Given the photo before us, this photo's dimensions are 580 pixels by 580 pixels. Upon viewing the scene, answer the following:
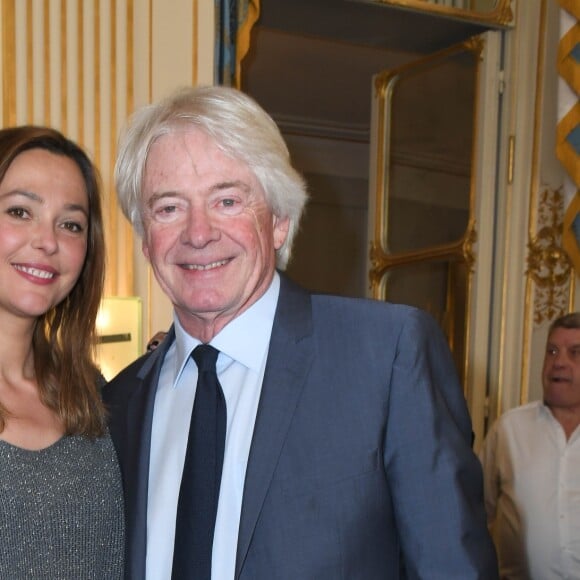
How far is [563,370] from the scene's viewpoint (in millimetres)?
3600

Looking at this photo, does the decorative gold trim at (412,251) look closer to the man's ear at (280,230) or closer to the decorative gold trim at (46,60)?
the decorative gold trim at (46,60)

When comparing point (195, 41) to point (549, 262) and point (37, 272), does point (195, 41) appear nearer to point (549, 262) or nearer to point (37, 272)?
point (549, 262)

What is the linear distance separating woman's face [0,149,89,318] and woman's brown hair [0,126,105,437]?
4 centimetres

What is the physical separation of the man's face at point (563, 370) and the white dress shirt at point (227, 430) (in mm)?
2075

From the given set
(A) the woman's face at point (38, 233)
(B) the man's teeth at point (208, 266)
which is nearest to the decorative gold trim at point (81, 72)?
(A) the woman's face at point (38, 233)

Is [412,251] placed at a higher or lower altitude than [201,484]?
higher

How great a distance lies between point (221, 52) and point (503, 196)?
58.0 inches

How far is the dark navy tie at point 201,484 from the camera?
63.0 inches

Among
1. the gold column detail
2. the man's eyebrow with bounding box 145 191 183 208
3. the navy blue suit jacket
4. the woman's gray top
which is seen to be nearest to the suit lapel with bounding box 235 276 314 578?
the navy blue suit jacket

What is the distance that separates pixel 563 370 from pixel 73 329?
200cm

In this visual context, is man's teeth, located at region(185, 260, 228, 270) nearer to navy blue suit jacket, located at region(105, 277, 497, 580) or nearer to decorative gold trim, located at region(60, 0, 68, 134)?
navy blue suit jacket, located at region(105, 277, 497, 580)

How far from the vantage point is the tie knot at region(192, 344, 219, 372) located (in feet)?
5.69

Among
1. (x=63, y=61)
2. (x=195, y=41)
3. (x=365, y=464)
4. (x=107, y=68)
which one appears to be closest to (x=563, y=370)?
(x=195, y=41)

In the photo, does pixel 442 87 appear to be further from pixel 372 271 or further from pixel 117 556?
pixel 117 556
